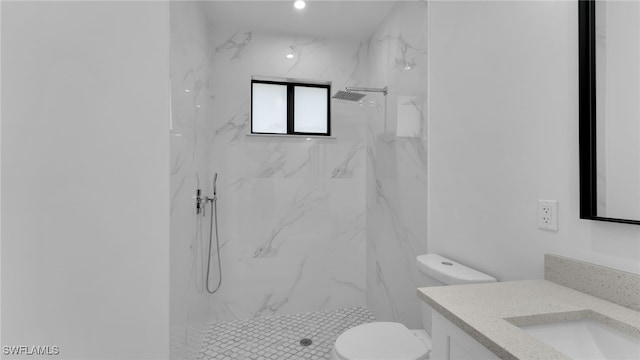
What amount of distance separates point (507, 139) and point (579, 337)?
2.41 feet

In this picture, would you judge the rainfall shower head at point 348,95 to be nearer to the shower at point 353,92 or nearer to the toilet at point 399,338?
the shower at point 353,92

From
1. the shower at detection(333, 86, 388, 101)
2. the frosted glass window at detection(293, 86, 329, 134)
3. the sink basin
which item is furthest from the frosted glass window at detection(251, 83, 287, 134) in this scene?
the sink basin

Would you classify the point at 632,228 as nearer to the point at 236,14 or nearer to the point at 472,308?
the point at 472,308

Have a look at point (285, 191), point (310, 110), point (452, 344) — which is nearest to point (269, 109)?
point (310, 110)

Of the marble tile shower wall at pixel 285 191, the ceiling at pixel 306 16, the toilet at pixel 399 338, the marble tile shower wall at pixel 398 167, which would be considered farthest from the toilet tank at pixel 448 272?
the ceiling at pixel 306 16

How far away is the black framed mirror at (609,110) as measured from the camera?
0.88 m

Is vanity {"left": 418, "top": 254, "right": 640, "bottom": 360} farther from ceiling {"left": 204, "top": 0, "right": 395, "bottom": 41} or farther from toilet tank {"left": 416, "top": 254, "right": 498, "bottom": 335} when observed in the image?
ceiling {"left": 204, "top": 0, "right": 395, "bottom": 41}

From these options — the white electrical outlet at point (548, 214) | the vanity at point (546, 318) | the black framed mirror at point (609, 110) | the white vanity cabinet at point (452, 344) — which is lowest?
the white vanity cabinet at point (452, 344)

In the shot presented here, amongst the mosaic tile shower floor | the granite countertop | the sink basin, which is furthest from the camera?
the mosaic tile shower floor

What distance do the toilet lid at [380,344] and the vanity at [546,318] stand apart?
0.47m

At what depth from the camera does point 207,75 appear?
253cm

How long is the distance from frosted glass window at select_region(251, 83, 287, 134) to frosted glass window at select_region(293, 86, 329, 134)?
12 cm

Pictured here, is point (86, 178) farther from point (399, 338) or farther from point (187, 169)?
point (399, 338)

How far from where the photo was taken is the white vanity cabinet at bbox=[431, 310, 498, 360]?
30.2 inches
